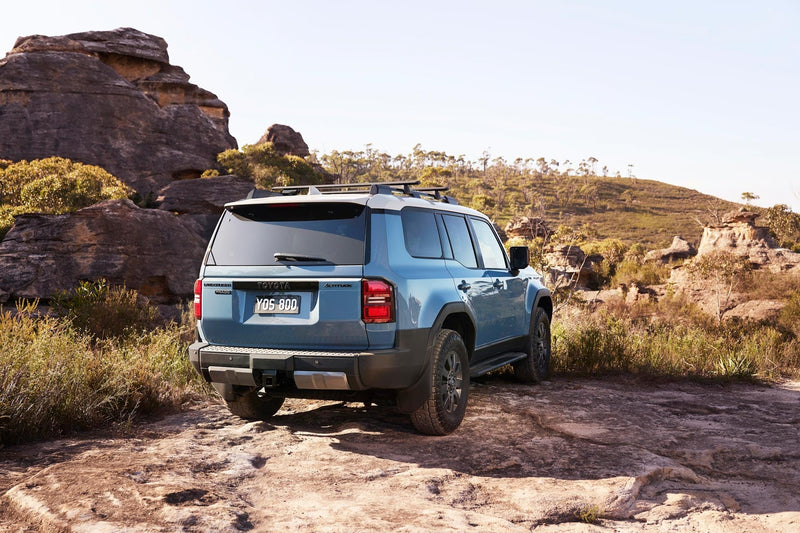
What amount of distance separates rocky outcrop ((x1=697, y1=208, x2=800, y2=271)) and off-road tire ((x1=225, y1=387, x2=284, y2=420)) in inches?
693

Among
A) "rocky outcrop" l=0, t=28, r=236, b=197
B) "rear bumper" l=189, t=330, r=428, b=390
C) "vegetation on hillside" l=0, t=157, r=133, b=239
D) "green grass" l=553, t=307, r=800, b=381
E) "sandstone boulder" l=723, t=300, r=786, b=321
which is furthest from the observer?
"rocky outcrop" l=0, t=28, r=236, b=197

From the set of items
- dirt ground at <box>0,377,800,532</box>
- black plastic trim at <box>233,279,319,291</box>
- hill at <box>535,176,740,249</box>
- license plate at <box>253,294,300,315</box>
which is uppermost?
hill at <box>535,176,740,249</box>

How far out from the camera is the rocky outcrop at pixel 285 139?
157ft

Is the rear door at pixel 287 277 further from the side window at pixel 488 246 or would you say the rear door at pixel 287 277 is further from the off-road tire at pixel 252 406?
the side window at pixel 488 246

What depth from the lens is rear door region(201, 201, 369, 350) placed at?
486 cm

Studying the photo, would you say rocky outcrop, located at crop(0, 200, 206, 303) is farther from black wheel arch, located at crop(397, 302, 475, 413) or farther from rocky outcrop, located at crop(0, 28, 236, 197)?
rocky outcrop, located at crop(0, 28, 236, 197)

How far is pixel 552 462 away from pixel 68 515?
3178mm

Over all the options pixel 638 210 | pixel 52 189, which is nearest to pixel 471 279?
pixel 52 189

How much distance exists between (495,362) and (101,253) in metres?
11.3

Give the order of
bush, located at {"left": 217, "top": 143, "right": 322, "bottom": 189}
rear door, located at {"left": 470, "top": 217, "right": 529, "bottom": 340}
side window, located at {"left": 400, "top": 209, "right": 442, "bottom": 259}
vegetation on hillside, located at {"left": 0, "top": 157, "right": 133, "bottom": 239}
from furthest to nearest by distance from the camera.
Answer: bush, located at {"left": 217, "top": 143, "right": 322, "bottom": 189} < vegetation on hillside, located at {"left": 0, "top": 157, "right": 133, "bottom": 239} < rear door, located at {"left": 470, "top": 217, "right": 529, "bottom": 340} < side window, located at {"left": 400, "top": 209, "right": 442, "bottom": 259}

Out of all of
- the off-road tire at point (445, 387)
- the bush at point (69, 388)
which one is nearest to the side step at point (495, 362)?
the off-road tire at point (445, 387)

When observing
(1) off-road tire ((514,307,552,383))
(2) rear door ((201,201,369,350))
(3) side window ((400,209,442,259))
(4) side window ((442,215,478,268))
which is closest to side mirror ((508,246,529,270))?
(1) off-road tire ((514,307,552,383))

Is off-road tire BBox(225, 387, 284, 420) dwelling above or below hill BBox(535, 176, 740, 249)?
below

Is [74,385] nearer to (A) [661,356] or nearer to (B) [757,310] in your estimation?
(A) [661,356]
